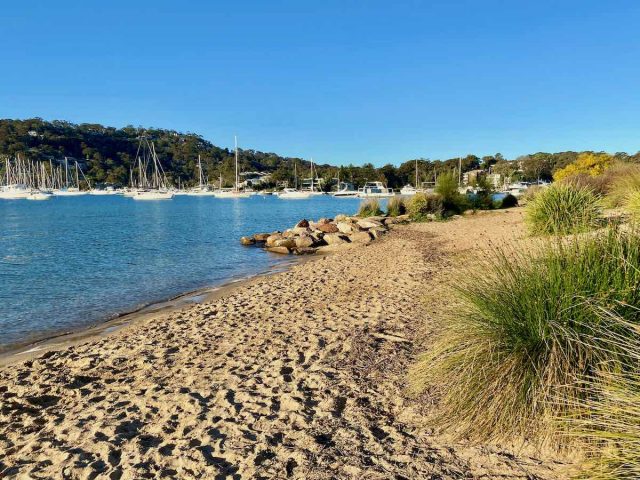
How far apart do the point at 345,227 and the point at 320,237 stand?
2.15 metres

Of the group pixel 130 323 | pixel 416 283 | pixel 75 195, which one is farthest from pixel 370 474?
pixel 75 195

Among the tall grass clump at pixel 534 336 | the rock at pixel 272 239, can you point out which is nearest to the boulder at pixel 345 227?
the rock at pixel 272 239

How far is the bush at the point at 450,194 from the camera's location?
1305 inches

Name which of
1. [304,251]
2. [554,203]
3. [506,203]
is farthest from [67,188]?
[554,203]

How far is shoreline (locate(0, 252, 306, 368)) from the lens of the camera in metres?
8.48

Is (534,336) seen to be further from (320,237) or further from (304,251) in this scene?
(320,237)

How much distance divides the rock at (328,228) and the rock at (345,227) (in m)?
0.26

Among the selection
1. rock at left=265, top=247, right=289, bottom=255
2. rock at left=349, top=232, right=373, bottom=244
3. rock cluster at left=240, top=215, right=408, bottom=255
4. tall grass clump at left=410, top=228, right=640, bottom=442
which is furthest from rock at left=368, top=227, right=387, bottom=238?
tall grass clump at left=410, top=228, right=640, bottom=442

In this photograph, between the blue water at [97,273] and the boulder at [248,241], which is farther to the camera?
the boulder at [248,241]

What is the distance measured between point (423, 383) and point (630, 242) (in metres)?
2.29

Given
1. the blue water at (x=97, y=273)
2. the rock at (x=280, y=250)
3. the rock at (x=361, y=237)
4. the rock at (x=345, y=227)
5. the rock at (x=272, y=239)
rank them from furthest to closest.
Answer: the rock at (x=345, y=227) → the rock at (x=272, y=239) → the rock at (x=361, y=237) → the rock at (x=280, y=250) → the blue water at (x=97, y=273)

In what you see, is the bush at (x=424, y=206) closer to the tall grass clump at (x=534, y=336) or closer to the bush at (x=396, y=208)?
the bush at (x=396, y=208)

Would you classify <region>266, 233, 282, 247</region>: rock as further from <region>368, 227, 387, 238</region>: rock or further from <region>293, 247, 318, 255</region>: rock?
<region>368, 227, 387, 238</region>: rock

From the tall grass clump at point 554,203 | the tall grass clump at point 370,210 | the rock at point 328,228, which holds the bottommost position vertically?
the rock at point 328,228
